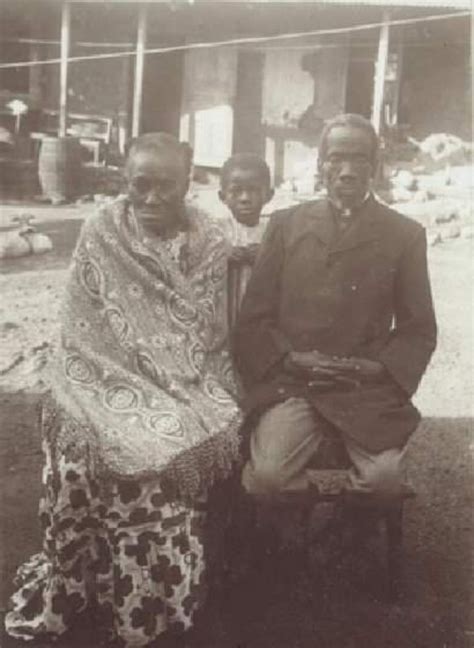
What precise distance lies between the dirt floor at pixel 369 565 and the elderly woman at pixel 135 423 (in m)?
0.19

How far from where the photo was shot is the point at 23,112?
14.1 meters

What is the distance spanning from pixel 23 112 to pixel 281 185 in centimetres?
427

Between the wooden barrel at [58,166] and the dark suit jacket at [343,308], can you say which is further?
the wooden barrel at [58,166]

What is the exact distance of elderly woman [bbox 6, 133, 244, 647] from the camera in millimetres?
2783

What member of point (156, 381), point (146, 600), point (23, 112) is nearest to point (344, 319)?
point (156, 381)

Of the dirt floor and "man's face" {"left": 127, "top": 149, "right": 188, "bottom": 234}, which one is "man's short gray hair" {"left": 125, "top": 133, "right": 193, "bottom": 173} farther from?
the dirt floor

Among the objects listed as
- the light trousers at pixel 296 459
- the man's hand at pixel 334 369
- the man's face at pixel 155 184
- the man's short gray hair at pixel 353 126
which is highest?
the man's short gray hair at pixel 353 126

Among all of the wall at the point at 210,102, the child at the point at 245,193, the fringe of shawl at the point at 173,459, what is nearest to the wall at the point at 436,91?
the wall at the point at 210,102

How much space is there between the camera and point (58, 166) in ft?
42.8

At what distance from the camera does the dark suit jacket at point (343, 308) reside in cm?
322

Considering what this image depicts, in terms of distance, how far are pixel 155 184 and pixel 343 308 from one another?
2.66 ft

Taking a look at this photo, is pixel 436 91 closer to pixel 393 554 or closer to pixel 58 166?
pixel 58 166


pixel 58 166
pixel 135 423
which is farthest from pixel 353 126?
pixel 58 166

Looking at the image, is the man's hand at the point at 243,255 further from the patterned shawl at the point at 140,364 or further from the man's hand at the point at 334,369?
the man's hand at the point at 334,369
